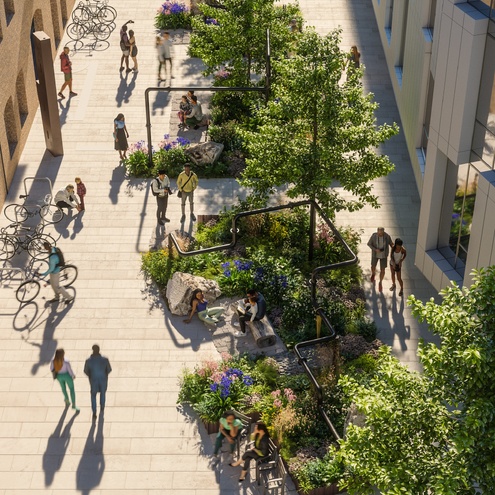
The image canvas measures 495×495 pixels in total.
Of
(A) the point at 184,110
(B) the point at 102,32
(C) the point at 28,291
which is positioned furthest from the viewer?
(B) the point at 102,32

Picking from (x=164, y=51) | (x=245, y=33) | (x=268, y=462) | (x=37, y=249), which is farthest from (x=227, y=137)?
(x=268, y=462)

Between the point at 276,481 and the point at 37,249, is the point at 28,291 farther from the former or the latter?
the point at 276,481

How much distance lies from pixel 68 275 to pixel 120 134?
630cm

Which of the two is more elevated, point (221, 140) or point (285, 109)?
point (285, 109)

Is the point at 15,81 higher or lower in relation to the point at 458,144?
lower

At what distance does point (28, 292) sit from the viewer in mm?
27641

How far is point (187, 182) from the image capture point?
30031 mm

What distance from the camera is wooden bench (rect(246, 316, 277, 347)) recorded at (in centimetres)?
2594

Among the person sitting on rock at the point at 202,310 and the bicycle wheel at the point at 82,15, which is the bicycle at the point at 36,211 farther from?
the bicycle wheel at the point at 82,15

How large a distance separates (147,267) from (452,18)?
1038cm

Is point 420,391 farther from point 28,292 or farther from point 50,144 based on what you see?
point 50,144

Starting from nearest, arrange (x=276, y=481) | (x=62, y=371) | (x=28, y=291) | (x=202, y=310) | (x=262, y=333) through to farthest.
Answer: (x=276, y=481) → (x=62, y=371) → (x=262, y=333) → (x=202, y=310) → (x=28, y=291)

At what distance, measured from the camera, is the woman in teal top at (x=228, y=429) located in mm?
22391

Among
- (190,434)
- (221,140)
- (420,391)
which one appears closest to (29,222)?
(221,140)
